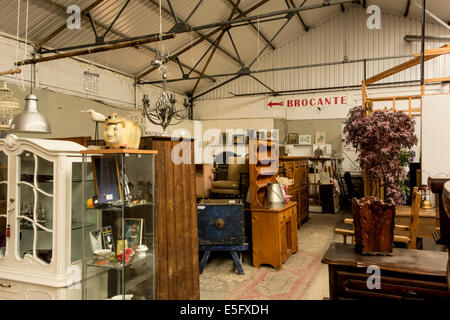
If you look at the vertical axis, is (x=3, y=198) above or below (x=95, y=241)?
above

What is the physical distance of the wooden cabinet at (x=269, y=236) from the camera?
469cm

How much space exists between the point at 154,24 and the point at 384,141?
6.17 meters

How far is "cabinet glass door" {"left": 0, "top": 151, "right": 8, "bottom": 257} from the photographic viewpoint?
2920mm

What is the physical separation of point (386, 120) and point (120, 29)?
245 inches

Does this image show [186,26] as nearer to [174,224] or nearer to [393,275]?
[174,224]

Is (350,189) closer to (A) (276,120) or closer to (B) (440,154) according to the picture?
(A) (276,120)

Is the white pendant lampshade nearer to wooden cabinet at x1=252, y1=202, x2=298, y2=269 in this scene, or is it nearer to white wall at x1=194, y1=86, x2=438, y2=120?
wooden cabinet at x1=252, y1=202, x2=298, y2=269

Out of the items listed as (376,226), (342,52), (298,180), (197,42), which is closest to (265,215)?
(376,226)

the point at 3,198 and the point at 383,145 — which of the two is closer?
the point at 3,198

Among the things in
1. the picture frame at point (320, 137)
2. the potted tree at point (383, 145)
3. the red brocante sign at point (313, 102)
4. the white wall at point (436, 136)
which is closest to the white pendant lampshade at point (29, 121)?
the potted tree at point (383, 145)

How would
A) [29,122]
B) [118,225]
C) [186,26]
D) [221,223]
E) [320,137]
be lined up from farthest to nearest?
[320,137], [186,26], [221,223], [29,122], [118,225]

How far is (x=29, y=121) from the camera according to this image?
3.21 meters

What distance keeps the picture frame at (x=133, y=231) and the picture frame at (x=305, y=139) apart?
9.76 meters

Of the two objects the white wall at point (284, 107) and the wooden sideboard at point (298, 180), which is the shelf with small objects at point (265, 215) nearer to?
the wooden sideboard at point (298, 180)
